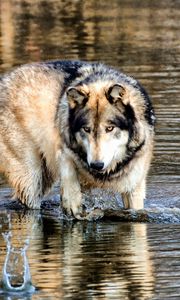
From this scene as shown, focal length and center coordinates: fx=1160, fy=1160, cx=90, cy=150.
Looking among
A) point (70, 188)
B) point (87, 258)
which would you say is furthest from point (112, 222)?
point (87, 258)

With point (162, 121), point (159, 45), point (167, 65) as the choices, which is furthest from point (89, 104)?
point (159, 45)

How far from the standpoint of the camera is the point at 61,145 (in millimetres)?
11664

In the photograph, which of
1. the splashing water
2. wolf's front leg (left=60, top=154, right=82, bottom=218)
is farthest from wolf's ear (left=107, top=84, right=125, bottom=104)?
the splashing water

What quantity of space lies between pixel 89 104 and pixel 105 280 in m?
2.45

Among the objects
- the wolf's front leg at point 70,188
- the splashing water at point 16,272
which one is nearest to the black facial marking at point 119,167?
the wolf's front leg at point 70,188

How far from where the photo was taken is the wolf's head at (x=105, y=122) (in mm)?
10906

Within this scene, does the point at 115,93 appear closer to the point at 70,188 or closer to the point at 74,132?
the point at 74,132

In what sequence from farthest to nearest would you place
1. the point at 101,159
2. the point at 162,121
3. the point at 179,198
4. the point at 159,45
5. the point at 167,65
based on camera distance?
1. the point at 159,45
2. the point at 167,65
3. the point at 162,121
4. the point at 179,198
5. the point at 101,159

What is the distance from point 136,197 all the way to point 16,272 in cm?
255

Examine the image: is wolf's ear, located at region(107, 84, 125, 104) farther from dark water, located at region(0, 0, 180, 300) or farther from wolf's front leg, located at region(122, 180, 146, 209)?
dark water, located at region(0, 0, 180, 300)

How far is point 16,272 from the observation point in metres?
9.51

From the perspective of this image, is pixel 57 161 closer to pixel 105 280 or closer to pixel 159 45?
pixel 105 280

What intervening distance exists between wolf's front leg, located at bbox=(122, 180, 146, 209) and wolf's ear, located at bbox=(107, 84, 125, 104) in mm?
1036

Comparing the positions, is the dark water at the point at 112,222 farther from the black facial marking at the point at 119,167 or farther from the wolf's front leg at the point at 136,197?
the black facial marking at the point at 119,167
